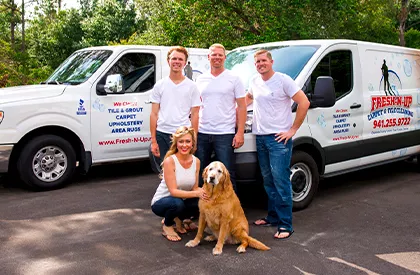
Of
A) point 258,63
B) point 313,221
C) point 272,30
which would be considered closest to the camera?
point 258,63

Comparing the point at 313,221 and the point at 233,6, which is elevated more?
the point at 233,6

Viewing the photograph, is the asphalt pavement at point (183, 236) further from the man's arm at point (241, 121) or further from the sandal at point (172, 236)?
the man's arm at point (241, 121)

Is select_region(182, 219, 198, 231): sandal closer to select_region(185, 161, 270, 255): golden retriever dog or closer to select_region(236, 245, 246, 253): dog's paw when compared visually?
select_region(185, 161, 270, 255): golden retriever dog

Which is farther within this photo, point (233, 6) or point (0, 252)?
point (233, 6)

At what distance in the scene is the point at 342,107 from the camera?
604cm

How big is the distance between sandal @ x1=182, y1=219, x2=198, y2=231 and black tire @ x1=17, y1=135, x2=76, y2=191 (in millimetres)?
2502

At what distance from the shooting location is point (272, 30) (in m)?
13.3

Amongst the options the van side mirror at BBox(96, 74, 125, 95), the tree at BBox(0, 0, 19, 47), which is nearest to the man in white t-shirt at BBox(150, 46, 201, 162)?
the van side mirror at BBox(96, 74, 125, 95)

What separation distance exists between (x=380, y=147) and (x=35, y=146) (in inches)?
190

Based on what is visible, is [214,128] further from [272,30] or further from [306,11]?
[306,11]

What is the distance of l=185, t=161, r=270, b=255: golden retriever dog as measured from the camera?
14.3 feet

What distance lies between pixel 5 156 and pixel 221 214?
11.2 ft

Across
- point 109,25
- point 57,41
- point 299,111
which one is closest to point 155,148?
point 299,111

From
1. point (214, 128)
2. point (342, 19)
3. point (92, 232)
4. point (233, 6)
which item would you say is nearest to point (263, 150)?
point (214, 128)
